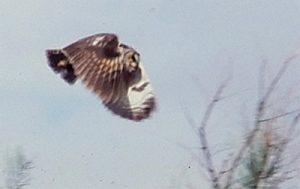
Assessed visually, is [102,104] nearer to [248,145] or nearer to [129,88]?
[129,88]

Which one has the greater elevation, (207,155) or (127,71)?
(127,71)

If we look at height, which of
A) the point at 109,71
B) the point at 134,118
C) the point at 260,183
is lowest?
the point at 260,183

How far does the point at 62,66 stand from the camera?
1.51 metres

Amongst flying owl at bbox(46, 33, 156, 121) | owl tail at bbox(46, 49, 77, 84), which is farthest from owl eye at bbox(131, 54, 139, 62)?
owl tail at bbox(46, 49, 77, 84)

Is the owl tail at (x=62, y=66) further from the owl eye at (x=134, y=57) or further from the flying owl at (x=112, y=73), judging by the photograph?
the owl eye at (x=134, y=57)

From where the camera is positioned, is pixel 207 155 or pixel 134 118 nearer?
pixel 134 118

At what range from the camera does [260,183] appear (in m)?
4.09

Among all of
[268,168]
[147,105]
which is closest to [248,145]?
[268,168]

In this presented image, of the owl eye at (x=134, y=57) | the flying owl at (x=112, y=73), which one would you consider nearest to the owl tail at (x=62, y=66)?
the flying owl at (x=112, y=73)

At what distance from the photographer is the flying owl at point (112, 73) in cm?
144

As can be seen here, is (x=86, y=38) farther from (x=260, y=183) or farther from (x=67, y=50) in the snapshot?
(x=260, y=183)

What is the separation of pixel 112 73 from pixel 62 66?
130mm

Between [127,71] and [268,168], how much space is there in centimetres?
274

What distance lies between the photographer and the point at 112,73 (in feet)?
4.68
